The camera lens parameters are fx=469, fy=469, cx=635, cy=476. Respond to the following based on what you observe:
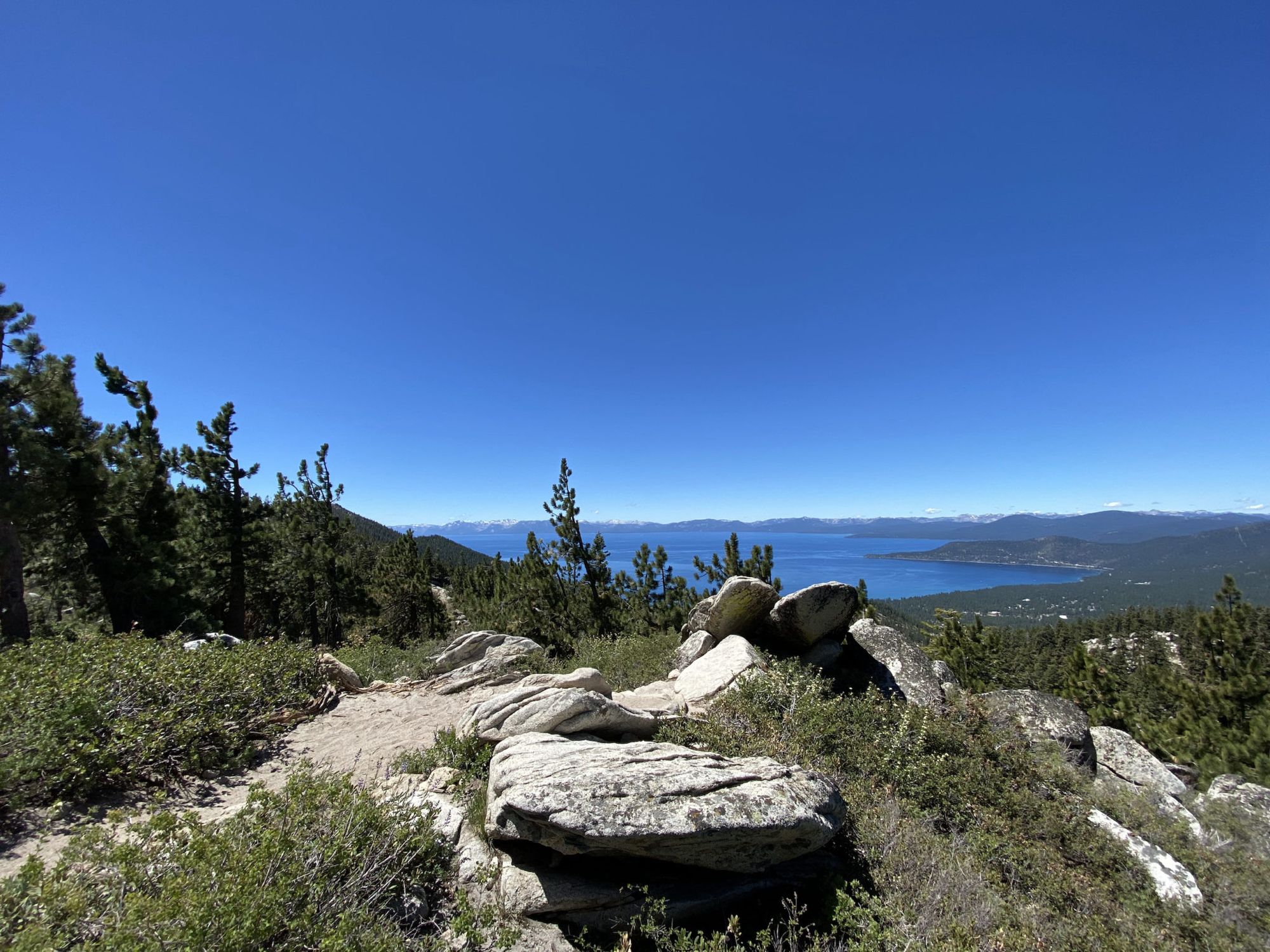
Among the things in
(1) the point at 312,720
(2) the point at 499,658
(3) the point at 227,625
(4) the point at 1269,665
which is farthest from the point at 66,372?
(4) the point at 1269,665

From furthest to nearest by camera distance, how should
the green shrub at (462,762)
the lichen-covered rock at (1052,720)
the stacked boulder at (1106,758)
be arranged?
the lichen-covered rock at (1052,720)
the stacked boulder at (1106,758)
the green shrub at (462,762)

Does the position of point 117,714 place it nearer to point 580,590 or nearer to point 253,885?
point 253,885

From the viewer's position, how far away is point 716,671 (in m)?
10.6

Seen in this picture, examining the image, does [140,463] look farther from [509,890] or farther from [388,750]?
[509,890]

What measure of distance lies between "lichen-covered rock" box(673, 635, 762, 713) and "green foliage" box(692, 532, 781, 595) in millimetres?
5996

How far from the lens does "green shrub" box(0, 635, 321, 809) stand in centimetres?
584

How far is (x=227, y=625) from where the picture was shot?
20.1 meters

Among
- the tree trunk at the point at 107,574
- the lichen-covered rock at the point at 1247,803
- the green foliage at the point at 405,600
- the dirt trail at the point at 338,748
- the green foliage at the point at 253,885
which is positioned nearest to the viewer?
the green foliage at the point at 253,885

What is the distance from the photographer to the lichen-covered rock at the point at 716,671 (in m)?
9.71

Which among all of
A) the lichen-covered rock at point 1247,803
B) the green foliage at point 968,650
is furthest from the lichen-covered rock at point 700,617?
the green foliage at point 968,650

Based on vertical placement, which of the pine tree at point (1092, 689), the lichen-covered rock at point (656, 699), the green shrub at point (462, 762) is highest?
the green shrub at point (462, 762)

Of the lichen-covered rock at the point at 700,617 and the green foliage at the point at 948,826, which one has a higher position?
the lichen-covered rock at the point at 700,617

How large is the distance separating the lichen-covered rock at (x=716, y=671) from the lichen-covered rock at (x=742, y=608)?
0.75 m

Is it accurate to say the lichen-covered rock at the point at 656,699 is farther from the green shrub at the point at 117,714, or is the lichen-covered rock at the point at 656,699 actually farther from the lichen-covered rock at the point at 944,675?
the lichen-covered rock at the point at 944,675
